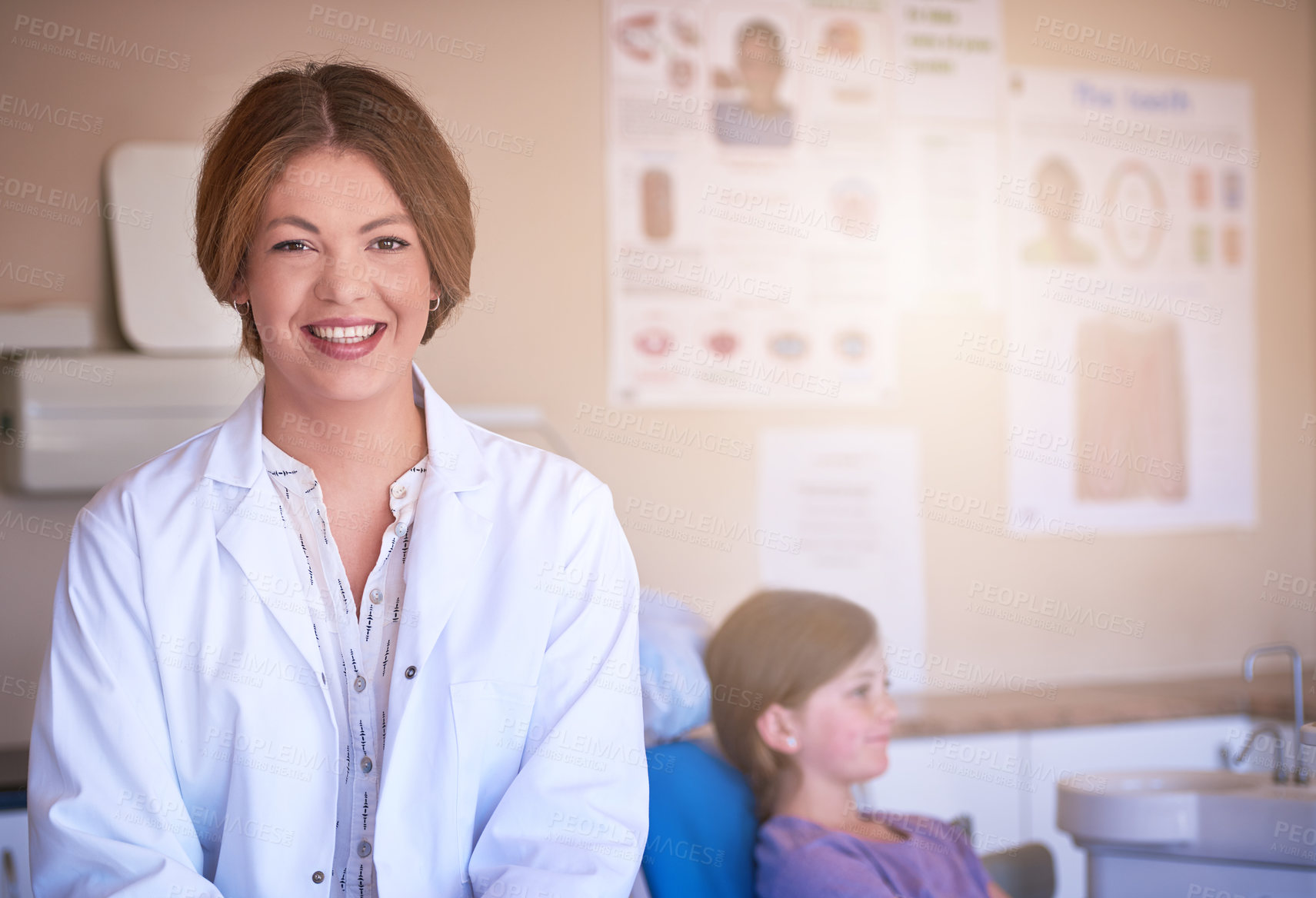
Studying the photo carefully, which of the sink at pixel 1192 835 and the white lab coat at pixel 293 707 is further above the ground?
the white lab coat at pixel 293 707

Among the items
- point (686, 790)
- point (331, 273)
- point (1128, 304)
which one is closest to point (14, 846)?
point (686, 790)

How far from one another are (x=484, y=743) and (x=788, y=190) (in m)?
1.44

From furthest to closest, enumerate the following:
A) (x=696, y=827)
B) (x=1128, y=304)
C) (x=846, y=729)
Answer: (x=1128, y=304) < (x=846, y=729) < (x=696, y=827)

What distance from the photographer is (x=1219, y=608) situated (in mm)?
2391

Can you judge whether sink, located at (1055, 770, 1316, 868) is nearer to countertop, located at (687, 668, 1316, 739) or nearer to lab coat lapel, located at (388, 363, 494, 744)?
countertop, located at (687, 668, 1316, 739)

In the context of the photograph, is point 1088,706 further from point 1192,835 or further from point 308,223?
point 308,223

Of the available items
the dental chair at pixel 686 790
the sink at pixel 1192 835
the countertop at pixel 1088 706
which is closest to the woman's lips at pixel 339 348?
the dental chair at pixel 686 790

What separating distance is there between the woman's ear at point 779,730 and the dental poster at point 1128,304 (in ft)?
3.11

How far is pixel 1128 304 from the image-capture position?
2361 millimetres

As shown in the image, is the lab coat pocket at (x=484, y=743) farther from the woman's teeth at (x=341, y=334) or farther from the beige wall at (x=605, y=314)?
the beige wall at (x=605, y=314)

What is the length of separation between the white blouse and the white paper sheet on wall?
1148 millimetres

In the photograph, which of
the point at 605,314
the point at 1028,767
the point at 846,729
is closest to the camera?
the point at 846,729

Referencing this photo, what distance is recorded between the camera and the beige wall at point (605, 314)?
1.91 meters

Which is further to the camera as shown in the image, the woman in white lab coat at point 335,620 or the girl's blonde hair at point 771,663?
the girl's blonde hair at point 771,663
